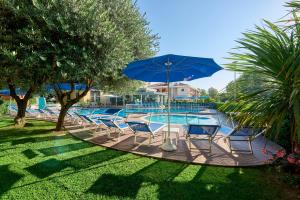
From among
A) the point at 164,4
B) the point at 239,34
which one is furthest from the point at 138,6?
the point at 239,34

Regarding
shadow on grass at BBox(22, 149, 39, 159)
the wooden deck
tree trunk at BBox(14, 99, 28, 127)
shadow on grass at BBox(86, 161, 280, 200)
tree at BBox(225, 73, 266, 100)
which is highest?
tree at BBox(225, 73, 266, 100)

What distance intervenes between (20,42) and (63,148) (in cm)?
404

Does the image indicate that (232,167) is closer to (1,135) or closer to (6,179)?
(6,179)

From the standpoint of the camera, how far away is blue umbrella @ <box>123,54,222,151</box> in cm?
552

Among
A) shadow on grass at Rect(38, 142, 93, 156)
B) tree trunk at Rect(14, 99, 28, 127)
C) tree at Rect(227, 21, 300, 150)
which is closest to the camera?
tree at Rect(227, 21, 300, 150)

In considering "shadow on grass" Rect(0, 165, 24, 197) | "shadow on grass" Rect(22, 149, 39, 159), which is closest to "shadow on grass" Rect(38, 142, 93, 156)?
"shadow on grass" Rect(22, 149, 39, 159)

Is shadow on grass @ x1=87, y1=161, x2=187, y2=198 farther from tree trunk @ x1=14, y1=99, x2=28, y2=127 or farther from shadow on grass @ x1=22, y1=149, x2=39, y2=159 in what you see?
tree trunk @ x1=14, y1=99, x2=28, y2=127

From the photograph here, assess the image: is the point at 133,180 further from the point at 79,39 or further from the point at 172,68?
the point at 79,39

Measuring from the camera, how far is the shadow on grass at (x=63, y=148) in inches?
241

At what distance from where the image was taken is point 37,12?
6.61 meters

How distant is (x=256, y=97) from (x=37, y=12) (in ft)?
23.8

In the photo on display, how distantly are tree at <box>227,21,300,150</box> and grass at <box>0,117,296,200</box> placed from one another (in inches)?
54.5

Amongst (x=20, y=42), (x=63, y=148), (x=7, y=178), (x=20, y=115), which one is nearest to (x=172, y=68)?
(x=63, y=148)

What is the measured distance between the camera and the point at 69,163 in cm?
514
